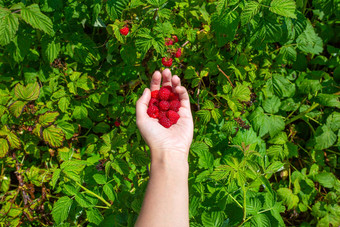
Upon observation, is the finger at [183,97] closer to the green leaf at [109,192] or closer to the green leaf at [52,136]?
the green leaf at [109,192]

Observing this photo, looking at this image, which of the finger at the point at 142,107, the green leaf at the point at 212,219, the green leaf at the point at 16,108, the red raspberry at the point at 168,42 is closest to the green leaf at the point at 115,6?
the red raspberry at the point at 168,42

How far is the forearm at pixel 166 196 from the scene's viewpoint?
4.38 feet

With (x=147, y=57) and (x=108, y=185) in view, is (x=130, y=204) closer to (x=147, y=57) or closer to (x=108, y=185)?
(x=108, y=185)

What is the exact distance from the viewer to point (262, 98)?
Result: 234 cm

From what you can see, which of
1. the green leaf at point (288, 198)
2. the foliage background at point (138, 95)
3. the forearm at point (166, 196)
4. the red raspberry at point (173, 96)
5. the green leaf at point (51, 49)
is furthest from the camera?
the green leaf at point (288, 198)

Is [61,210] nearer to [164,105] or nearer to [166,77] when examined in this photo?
[164,105]

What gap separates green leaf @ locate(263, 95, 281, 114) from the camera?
7.58ft

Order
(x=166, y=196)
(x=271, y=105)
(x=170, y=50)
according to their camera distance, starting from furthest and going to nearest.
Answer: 1. (x=271, y=105)
2. (x=170, y=50)
3. (x=166, y=196)

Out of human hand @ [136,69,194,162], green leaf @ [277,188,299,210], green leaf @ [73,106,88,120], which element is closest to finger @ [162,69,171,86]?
human hand @ [136,69,194,162]

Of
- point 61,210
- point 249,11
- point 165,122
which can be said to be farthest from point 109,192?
A: point 249,11

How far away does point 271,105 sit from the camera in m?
2.32

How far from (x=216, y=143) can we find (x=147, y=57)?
104cm

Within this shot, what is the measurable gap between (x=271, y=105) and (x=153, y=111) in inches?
46.6

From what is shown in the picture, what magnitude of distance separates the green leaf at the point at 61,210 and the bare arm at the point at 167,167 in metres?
0.53
